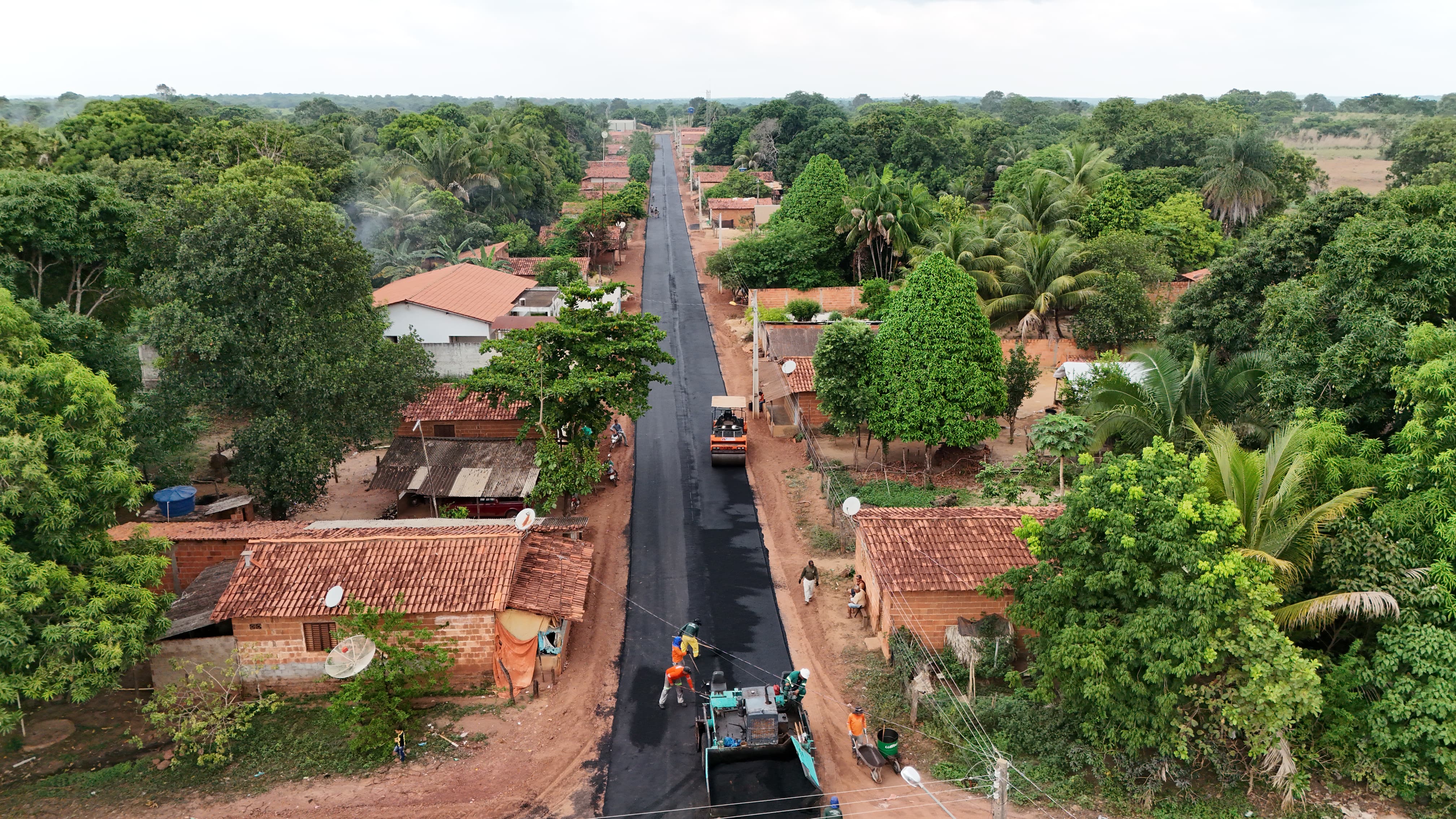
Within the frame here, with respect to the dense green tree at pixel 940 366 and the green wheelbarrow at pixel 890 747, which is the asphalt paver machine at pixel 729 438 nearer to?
the dense green tree at pixel 940 366

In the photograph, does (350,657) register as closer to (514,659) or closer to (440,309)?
(514,659)

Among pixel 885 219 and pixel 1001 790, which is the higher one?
pixel 885 219

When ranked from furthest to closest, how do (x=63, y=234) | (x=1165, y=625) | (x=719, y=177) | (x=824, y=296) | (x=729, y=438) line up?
(x=719, y=177) < (x=824, y=296) < (x=729, y=438) < (x=63, y=234) < (x=1165, y=625)

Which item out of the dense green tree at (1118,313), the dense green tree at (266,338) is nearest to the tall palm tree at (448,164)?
the dense green tree at (266,338)

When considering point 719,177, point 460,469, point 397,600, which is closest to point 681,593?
point 397,600

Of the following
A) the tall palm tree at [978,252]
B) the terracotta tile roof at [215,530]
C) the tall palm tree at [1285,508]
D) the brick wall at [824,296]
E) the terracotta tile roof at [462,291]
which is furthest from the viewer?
the brick wall at [824,296]

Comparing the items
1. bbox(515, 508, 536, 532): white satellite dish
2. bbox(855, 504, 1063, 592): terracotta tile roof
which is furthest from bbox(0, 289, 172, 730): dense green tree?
bbox(855, 504, 1063, 592): terracotta tile roof

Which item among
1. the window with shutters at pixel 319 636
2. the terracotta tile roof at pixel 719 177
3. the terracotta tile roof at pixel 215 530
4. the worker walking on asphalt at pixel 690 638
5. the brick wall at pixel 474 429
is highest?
the terracotta tile roof at pixel 719 177

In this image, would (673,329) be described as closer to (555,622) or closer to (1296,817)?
(555,622)
